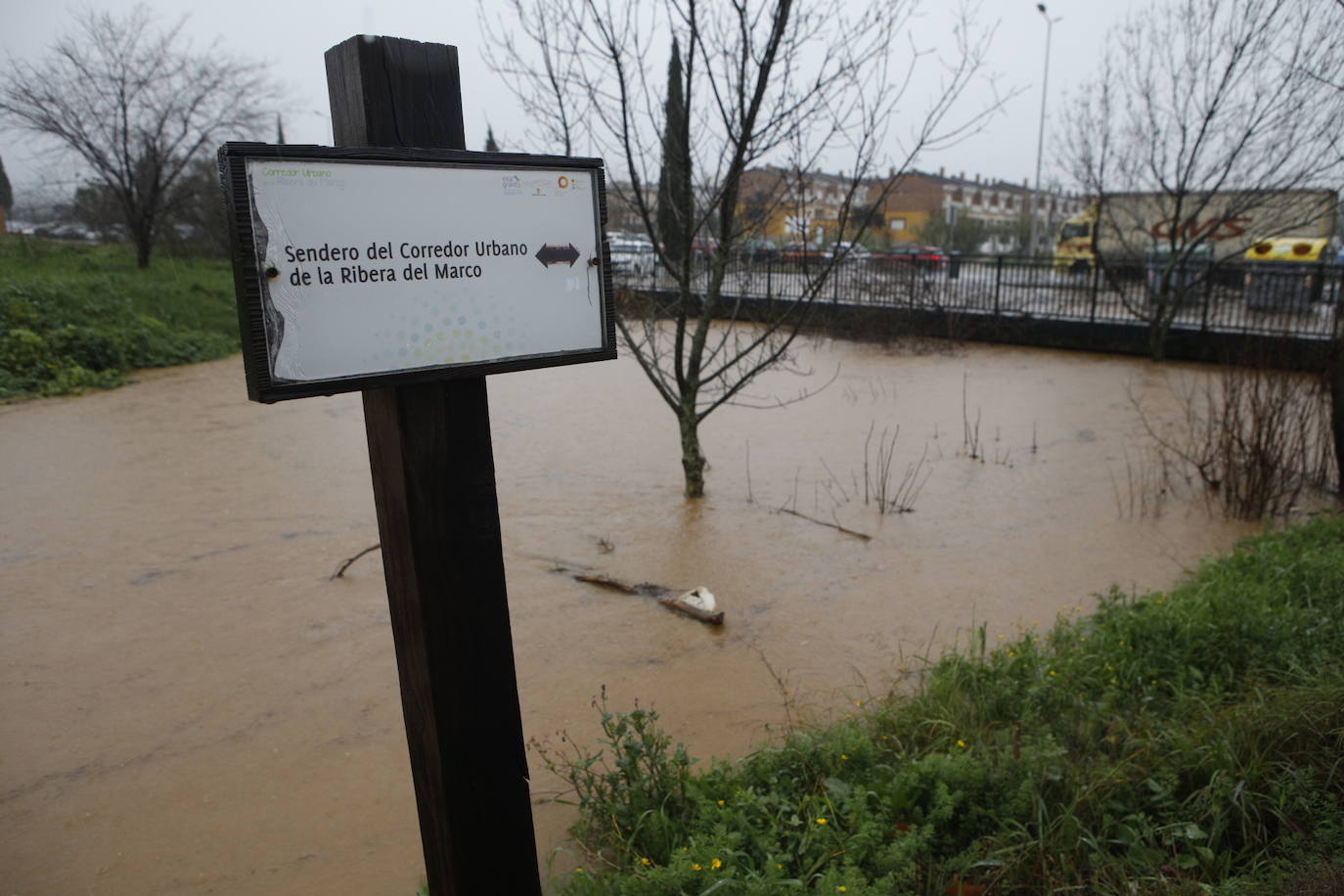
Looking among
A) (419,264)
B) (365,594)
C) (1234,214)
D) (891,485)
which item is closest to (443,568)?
(419,264)

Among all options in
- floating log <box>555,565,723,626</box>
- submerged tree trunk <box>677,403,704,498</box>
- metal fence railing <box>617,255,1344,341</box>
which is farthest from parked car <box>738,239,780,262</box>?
metal fence railing <box>617,255,1344,341</box>

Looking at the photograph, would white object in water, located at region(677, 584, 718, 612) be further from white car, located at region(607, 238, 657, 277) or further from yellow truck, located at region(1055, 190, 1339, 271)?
yellow truck, located at region(1055, 190, 1339, 271)

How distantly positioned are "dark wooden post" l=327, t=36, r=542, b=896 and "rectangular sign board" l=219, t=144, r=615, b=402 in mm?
73

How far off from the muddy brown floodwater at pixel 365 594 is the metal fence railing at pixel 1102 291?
152 inches

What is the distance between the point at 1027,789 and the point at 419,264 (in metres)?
2.17

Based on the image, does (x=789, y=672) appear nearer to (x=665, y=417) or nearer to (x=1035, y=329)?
(x=665, y=417)

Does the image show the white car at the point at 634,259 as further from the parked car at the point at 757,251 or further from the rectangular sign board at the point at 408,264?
the rectangular sign board at the point at 408,264

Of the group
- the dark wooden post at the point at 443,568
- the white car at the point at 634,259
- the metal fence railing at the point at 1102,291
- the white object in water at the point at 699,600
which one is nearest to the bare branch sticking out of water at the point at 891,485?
Answer: the white object in water at the point at 699,600

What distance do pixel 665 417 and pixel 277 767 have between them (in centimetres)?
723

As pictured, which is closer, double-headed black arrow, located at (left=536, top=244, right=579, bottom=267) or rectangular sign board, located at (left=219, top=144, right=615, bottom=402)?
rectangular sign board, located at (left=219, top=144, right=615, bottom=402)

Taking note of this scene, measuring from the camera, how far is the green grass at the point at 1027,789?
8.06ft

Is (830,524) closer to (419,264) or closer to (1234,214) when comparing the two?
(419,264)

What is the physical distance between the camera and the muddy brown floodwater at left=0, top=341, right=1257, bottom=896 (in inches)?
133

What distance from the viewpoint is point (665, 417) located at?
34.7 feet
